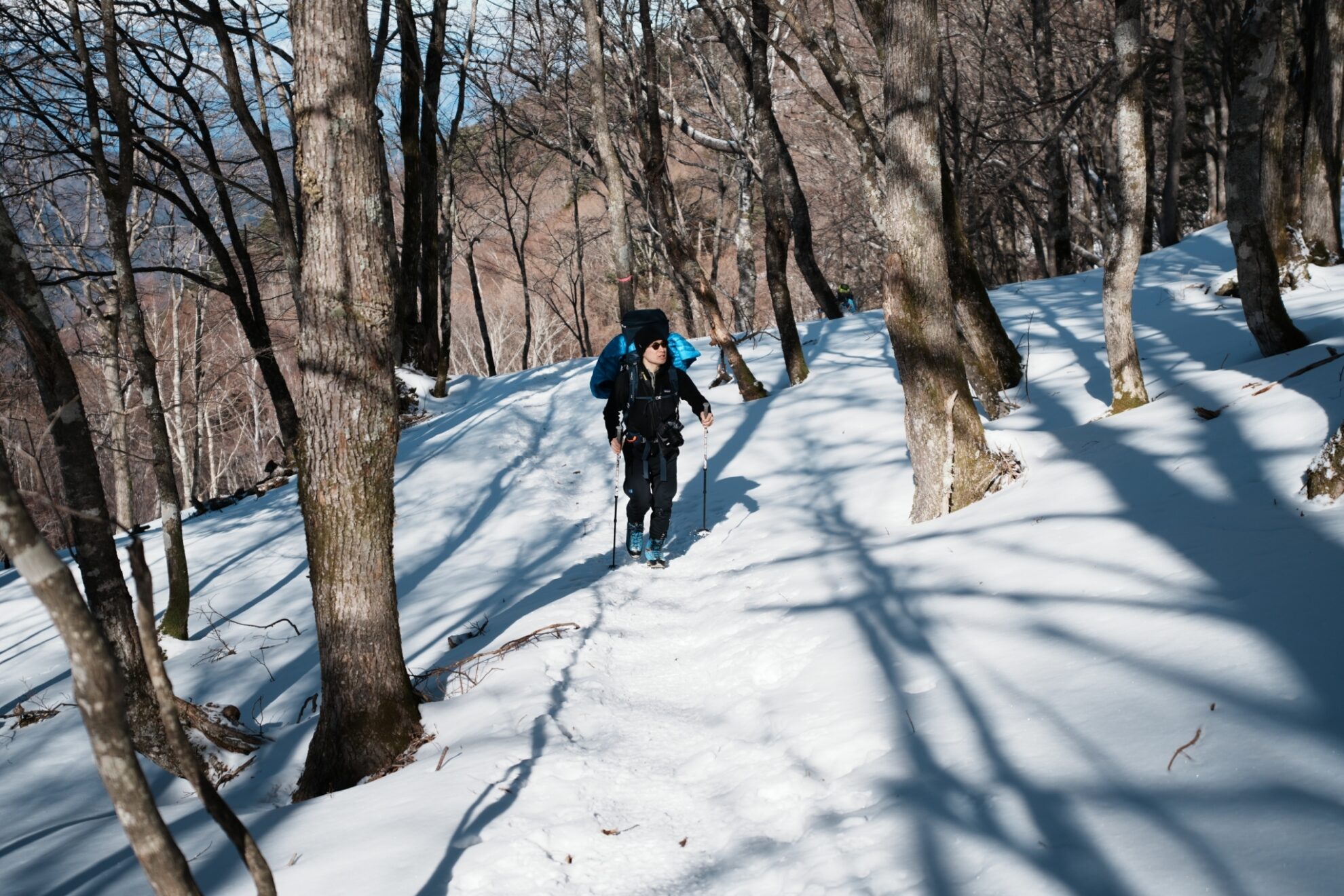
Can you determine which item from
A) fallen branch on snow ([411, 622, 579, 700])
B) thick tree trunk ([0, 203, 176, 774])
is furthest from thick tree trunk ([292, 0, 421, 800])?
thick tree trunk ([0, 203, 176, 774])

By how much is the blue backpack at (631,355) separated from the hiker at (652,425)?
0.06ft

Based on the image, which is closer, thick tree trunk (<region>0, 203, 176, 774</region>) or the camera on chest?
thick tree trunk (<region>0, 203, 176, 774</region>)

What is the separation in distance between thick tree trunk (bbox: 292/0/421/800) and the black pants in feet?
9.48

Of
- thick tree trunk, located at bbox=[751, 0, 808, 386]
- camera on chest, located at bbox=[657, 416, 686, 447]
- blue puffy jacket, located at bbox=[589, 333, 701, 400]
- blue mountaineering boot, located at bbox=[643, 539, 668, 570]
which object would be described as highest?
thick tree trunk, located at bbox=[751, 0, 808, 386]

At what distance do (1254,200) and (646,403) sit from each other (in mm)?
4704

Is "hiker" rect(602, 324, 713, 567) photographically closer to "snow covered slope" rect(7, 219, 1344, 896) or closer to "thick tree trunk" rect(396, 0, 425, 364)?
"snow covered slope" rect(7, 219, 1344, 896)

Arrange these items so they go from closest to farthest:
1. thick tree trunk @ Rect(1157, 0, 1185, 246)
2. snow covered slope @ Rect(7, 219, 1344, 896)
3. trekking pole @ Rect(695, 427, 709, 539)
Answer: snow covered slope @ Rect(7, 219, 1344, 896) < trekking pole @ Rect(695, 427, 709, 539) < thick tree trunk @ Rect(1157, 0, 1185, 246)

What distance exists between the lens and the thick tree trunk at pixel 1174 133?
14.7 m

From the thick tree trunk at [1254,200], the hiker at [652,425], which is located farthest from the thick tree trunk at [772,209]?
the thick tree trunk at [1254,200]

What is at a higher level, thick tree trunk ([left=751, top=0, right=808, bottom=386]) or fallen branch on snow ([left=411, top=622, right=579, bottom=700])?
thick tree trunk ([left=751, top=0, right=808, bottom=386])

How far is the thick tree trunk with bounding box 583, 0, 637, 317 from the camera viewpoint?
9.33 m

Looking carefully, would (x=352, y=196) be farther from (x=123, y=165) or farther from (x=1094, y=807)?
(x=123, y=165)

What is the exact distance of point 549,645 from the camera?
481 cm

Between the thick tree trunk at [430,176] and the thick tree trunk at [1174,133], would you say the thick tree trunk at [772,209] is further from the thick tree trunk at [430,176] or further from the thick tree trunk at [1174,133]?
the thick tree trunk at [1174,133]
